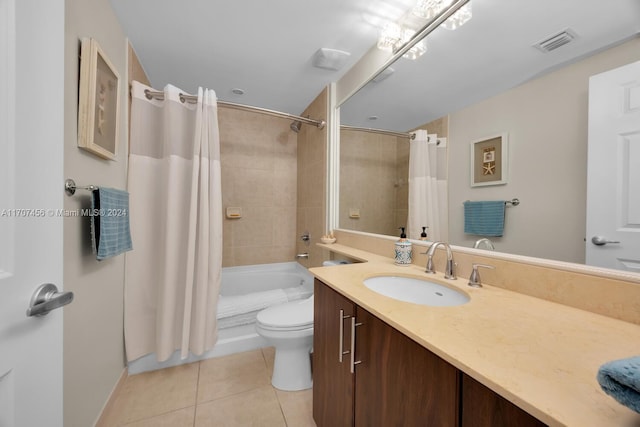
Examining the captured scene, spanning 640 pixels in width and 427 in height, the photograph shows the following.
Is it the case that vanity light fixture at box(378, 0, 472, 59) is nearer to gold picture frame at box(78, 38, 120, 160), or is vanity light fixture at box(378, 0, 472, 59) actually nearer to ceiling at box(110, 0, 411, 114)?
ceiling at box(110, 0, 411, 114)

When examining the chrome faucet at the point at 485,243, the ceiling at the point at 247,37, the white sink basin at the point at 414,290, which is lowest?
the white sink basin at the point at 414,290

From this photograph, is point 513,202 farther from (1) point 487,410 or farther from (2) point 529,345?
(1) point 487,410

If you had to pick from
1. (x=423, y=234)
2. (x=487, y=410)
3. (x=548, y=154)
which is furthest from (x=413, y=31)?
(x=487, y=410)

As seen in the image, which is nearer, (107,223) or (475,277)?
(475,277)

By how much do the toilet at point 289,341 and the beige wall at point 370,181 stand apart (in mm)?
750

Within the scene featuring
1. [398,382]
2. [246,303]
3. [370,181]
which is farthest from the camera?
[246,303]

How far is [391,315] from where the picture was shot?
65 cm

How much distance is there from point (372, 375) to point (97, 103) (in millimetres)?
1619

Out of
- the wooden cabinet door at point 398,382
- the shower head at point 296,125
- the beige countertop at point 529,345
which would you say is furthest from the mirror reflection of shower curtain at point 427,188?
the shower head at point 296,125

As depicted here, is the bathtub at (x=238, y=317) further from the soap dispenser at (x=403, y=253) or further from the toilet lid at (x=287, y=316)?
the soap dispenser at (x=403, y=253)

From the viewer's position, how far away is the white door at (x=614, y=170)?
61 cm

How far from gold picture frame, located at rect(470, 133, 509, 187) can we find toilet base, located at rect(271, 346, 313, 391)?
137 centimetres

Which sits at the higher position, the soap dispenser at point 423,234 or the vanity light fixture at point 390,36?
the vanity light fixture at point 390,36

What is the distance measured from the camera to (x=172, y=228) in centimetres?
157
